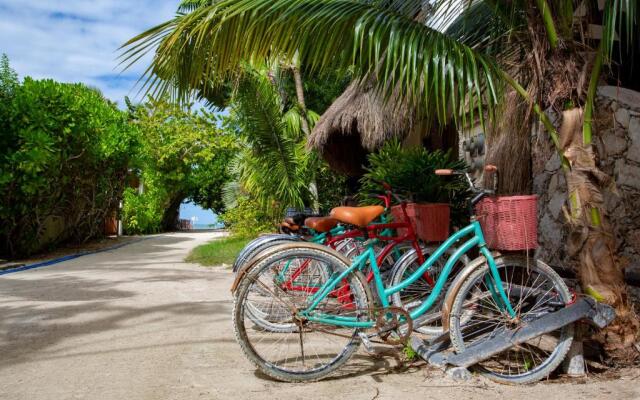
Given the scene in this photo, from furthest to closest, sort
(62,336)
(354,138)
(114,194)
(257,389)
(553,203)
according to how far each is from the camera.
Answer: (114,194)
(354,138)
(553,203)
(62,336)
(257,389)

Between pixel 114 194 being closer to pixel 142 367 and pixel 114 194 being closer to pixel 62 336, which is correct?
pixel 62 336

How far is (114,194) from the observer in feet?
53.5

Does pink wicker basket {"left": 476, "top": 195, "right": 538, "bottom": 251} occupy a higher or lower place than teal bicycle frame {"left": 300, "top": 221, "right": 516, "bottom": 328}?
higher

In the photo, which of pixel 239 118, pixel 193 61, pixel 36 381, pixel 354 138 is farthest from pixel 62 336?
pixel 239 118

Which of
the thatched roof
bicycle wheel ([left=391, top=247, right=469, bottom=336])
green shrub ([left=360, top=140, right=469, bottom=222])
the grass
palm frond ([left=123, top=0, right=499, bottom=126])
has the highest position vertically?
the thatched roof

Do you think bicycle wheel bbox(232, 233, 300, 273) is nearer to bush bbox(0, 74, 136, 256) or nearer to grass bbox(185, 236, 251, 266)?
grass bbox(185, 236, 251, 266)

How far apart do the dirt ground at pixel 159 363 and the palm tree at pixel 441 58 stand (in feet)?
2.77

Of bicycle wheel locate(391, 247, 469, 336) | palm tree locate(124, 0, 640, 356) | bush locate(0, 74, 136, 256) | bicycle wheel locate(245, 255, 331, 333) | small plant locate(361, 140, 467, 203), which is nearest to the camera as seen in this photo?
palm tree locate(124, 0, 640, 356)

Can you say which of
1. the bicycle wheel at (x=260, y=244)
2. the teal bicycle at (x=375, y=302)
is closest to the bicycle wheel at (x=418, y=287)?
the teal bicycle at (x=375, y=302)

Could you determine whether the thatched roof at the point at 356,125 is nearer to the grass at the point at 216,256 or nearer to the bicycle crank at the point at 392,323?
the grass at the point at 216,256

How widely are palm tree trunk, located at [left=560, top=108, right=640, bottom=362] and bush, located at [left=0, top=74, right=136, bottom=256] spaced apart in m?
9.83

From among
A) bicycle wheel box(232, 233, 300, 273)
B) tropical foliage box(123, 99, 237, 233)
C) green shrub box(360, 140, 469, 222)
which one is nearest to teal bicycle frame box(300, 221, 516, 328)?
bicycle wheel box(232, 233, 300, 273)

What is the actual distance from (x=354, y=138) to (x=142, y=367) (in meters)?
7.72

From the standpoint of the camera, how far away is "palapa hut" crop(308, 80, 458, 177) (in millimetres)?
8070
